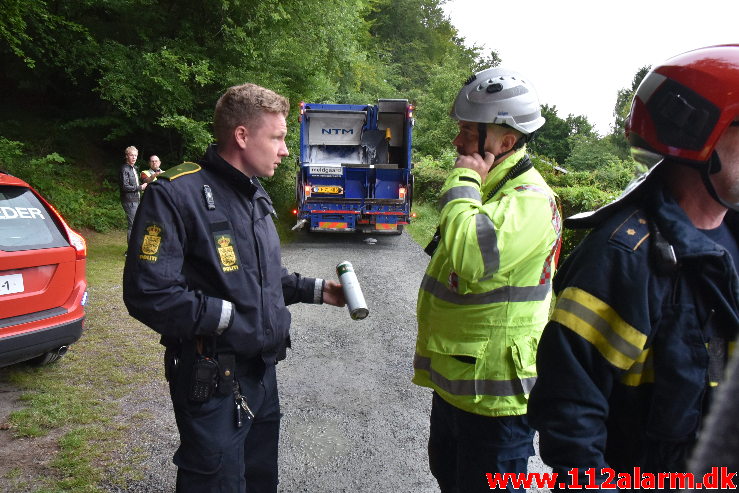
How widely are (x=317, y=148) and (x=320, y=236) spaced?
2176 millimetres

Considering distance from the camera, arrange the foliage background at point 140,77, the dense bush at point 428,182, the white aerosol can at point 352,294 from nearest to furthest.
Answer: the white aerosol can at point 352,294, the foliage background at point 140,77, the dense bush at point 428,182

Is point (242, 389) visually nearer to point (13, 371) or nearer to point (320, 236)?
point (13, 371)

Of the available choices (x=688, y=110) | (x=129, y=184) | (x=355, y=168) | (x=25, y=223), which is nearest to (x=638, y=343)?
(x=688, y=110)

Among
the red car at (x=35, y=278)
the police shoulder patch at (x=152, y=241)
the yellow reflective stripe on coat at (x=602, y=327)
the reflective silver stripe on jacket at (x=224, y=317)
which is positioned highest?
the yellow reflective stripe on coat at (x=602, y=327)

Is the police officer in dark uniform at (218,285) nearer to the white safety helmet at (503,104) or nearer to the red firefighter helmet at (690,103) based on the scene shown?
the white safety helmet at (503,104)

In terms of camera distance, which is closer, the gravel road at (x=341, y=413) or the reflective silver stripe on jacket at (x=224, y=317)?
the reflective silver stripe on jacket at (x=224, y=317)

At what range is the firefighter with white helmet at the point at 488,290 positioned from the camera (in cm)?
186

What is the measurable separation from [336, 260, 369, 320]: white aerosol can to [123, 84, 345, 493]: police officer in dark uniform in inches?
14.0

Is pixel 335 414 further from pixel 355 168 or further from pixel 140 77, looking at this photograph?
pixel 140 77

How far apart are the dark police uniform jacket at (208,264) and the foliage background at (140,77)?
294 inches

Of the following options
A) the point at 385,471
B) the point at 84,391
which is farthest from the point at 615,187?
the point at 84,391

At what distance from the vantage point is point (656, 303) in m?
1.22

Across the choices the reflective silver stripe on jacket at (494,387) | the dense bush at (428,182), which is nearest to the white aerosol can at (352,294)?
the reflective silver stripe on jacket at (494,387)

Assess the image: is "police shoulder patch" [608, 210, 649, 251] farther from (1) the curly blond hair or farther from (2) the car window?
(2) the car window
